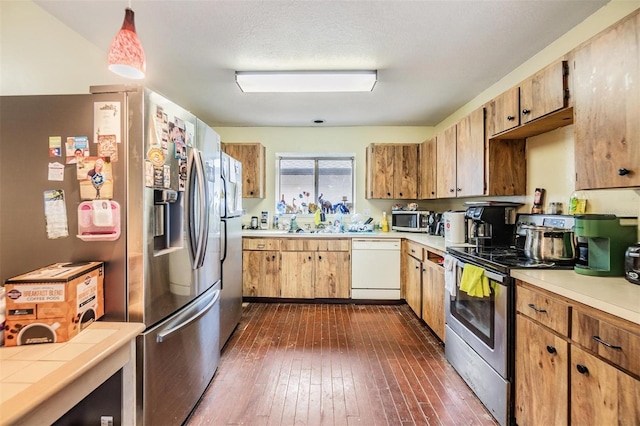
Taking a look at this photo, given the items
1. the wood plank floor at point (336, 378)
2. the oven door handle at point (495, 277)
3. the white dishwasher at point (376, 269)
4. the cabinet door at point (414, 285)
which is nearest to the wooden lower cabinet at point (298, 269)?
the white dishwasher at point (376, 269)

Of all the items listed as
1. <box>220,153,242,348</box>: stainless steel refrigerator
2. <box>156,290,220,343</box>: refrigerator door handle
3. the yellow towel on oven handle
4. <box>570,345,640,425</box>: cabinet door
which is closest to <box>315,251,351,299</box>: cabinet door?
<box>220,153,242,348</box>: stainless steel refrigerator

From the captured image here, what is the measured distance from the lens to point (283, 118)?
3891mm

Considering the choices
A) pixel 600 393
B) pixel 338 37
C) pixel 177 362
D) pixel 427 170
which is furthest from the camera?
pixel 427 170

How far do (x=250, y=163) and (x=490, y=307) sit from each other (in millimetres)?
3407

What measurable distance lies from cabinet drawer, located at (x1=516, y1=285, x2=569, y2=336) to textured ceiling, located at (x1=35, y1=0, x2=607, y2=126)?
1751 mm

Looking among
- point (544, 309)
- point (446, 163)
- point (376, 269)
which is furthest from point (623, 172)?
point (376, 269)

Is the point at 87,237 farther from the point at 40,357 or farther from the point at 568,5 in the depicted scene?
the point at 568,5

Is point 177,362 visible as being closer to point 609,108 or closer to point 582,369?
point 582,369

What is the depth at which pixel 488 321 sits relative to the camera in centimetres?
178

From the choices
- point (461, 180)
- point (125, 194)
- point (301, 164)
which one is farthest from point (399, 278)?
point (125, 194)

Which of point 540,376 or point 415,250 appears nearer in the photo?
point 540,376

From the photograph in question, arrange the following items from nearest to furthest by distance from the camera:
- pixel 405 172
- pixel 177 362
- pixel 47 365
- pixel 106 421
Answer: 1. pixel 47 365
2. pixel 106 421
3. pixel 177 362
4. pixel 405 172

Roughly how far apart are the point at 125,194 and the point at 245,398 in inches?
60.0

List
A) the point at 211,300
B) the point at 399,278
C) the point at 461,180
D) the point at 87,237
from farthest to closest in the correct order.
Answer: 1. the point at 399,278
2. the point at 461,180
3. the point at 211,300
4. the point at 87,237
